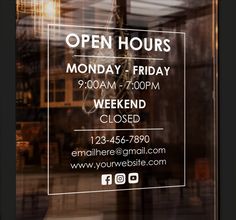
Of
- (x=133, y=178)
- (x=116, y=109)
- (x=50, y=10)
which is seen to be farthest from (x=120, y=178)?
(x=50, y=10)

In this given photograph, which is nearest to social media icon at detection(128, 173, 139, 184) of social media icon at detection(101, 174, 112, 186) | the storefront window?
the storefront window

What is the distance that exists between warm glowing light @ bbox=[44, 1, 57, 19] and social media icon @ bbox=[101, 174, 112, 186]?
1.34 metres

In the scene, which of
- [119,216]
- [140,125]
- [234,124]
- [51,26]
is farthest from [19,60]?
[234,124]

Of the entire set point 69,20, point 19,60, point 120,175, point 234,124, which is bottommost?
point 120,175

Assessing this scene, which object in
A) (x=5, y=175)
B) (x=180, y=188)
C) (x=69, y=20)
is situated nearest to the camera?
(x=5, y=175)

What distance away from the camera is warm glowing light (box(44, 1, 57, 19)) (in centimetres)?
462

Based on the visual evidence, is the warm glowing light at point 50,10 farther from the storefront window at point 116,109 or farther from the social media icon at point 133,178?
the social media icon at point 133,178

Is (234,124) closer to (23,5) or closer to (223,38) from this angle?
(223,38)

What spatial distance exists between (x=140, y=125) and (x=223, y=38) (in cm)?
111

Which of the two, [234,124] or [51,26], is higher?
[51,26]

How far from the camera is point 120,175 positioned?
16.1 ft

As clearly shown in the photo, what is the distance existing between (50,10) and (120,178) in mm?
1464

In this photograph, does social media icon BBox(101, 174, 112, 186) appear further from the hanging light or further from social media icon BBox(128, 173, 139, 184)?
the hanging light

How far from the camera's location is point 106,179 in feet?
15.9
